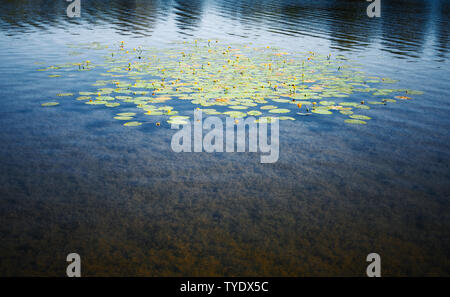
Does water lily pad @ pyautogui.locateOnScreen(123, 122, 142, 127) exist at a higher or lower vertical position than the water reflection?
lower

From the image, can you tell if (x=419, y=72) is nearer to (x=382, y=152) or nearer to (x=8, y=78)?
(x=382, y=152)

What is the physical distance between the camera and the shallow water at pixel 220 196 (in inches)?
124

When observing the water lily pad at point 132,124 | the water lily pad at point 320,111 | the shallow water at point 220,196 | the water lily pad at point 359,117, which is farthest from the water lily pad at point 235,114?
the water lily pad at point 359,117

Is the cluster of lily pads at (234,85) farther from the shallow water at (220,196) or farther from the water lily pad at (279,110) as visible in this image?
the shallow water at (220,196)

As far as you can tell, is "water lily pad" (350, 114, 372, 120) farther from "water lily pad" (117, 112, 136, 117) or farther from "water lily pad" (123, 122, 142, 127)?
"water lily pad" (117, 112, 136, 117)

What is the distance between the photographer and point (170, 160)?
4887mm

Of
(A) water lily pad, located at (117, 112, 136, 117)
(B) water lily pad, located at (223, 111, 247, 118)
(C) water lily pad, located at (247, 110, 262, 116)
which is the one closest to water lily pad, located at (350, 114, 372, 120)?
(C) water lily pad, located at (247, 110, 262, 116)

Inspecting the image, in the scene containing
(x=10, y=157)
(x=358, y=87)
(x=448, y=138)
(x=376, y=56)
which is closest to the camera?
(x=10, y=157)

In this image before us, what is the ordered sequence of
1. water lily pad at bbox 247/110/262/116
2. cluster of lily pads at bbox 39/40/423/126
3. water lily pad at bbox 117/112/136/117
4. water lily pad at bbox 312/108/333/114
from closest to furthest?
water lily pad at bbox 117/112/136/117, water lily pad at bbox 247/110/262/116, water lily pad at bbox 312/108/333/114, cluster of lily pads at bbox 39/40/423/126

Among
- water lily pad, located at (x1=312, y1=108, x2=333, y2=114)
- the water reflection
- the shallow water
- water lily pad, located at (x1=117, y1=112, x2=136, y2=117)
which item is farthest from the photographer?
the water reflection

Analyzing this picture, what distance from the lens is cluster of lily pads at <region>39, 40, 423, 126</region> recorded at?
6.84 meters

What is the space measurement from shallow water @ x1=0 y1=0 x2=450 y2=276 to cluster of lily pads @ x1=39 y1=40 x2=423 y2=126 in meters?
0.48

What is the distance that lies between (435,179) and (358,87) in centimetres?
442
